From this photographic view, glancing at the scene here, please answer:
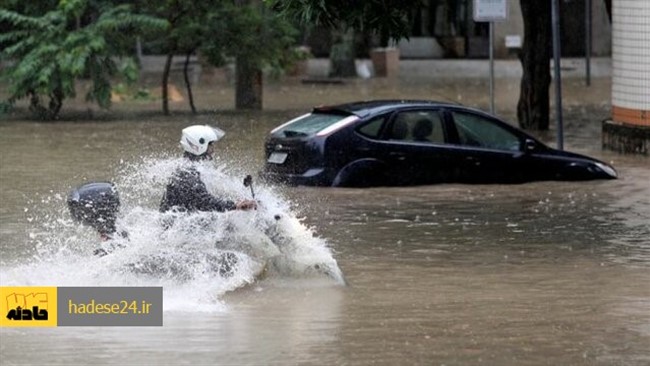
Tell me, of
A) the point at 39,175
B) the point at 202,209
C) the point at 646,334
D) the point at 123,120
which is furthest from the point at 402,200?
the point at 123,120

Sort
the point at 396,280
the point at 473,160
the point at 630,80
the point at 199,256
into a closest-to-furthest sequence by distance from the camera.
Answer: the point at 199,256, the point at 396,280, the point at 473,160, the point at 630,80

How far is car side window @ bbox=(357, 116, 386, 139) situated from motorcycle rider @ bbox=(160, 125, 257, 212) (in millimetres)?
7338

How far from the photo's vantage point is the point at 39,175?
72.3 ft

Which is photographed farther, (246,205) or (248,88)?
(248,88)

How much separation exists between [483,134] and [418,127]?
0.88 m

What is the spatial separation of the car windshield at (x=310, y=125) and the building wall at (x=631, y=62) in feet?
22.3

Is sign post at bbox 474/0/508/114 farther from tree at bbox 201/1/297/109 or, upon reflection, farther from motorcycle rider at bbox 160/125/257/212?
motorcycle rider at bbox 160/125/257/212

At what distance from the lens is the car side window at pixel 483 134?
21.2m

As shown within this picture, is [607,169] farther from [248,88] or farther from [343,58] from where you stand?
[343,58]

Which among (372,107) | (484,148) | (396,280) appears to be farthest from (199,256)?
(484,148)

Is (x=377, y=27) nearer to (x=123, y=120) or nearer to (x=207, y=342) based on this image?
(x=207, y=342)

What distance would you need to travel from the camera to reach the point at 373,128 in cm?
2069

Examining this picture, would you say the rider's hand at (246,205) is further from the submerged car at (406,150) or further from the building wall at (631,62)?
the building wall at (631,62)

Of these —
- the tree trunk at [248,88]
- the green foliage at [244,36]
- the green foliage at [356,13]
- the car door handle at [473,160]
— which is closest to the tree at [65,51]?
the green foliage at [244,36]
